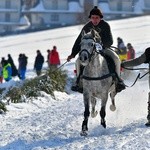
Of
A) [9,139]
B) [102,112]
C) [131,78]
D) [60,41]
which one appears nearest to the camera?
[9,139]

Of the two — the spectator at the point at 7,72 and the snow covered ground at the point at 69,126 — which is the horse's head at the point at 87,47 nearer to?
the snow covered ground at the point at 69,126

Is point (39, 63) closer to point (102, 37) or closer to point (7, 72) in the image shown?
point (7, 72)

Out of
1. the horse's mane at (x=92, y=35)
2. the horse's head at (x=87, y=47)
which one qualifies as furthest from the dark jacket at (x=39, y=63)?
the horse's head at (x=87, y=47)

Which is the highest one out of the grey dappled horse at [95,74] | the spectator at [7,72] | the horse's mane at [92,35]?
the horse's mane at [92,35]

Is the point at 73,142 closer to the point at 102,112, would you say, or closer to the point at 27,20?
the point at 102,112

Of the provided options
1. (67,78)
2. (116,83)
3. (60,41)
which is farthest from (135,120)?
(60,41)

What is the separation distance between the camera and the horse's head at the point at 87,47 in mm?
8297

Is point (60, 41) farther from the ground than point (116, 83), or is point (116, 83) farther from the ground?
point (116, 83)

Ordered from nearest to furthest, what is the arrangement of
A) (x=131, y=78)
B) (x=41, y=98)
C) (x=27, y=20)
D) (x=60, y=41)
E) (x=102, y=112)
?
(x=102, y=112), (x=41, y=98), (x=131, y=78), (x=60, y=41), (x=27, y=20)

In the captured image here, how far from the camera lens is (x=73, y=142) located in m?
8.30

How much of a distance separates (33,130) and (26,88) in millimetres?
5818

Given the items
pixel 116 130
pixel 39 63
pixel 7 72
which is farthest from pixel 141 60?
pixel 39 63

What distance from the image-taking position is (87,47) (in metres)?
8.48

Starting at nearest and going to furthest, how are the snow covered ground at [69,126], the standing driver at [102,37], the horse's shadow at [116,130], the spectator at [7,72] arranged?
the snow covered ground at [69,126] < the horse's shadow at [116,130] < the standing driver at [102,37] < the spectator at [7,72]
